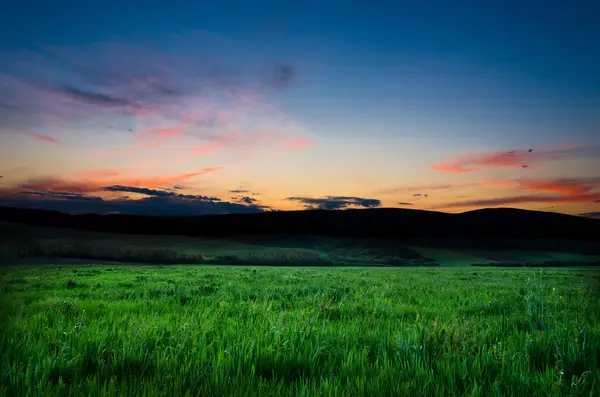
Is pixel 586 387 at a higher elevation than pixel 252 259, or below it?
higher

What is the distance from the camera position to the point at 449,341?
16.2ft

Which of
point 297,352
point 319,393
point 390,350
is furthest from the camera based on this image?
point 390,350

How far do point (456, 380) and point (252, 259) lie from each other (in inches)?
2578

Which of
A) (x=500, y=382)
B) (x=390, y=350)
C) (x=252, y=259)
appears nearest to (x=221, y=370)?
(x=390, y=350)

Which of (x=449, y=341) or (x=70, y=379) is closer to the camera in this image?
(x=70, y=379)

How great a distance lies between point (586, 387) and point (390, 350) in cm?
197

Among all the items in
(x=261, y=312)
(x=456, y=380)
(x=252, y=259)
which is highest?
(x=456, y=380)

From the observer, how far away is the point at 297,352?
4367 millimetres

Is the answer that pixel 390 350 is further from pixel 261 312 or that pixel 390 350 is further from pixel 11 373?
pixel 11 373

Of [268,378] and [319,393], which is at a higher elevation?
[319,393]

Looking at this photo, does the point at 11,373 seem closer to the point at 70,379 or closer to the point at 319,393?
the point at 70,379

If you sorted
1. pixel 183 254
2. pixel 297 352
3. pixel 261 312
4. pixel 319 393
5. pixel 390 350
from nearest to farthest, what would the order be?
pixel 319 393 < pixel 297 352 < pixel 390 350 < pixel 261 312 < pixel 183 254

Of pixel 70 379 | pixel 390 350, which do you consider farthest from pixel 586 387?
pixel 70 379

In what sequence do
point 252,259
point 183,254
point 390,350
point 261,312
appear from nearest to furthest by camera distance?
1. point 390,350
2. point 261,312
3. point 183,254
4. point 252,259
